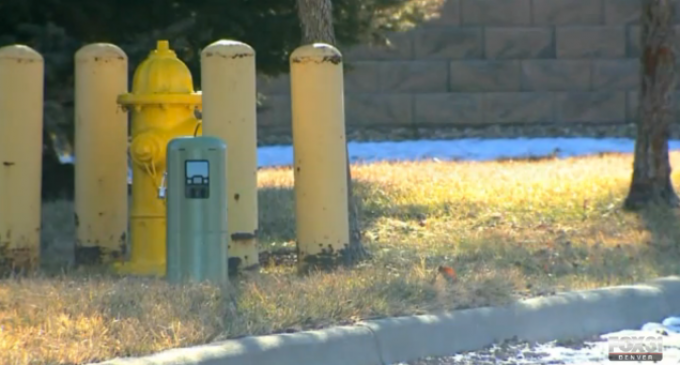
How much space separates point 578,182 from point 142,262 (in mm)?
5230

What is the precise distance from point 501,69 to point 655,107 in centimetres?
761

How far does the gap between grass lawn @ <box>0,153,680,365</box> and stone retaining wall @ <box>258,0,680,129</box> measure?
4277 mm

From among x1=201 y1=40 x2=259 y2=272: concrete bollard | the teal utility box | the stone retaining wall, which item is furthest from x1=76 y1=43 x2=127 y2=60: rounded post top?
the stone retaining wall

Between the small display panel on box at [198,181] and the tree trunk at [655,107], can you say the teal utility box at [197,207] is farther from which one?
the tree trunk at [655,107]

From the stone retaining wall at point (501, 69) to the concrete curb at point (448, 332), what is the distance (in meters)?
9.71

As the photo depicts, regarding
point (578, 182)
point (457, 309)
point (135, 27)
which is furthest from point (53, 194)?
point (457, 309)

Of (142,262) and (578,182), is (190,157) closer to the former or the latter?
(142,262)

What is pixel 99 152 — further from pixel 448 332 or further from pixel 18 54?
pixel 448 332

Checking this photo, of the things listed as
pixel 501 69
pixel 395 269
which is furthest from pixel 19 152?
pixel 501 69

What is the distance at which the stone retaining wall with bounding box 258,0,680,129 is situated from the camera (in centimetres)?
1697

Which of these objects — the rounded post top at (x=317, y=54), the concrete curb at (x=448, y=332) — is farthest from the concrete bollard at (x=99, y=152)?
the concrete curb at (x=448, y=332)

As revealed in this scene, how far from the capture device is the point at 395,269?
7.46 m

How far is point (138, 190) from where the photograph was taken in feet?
24.8

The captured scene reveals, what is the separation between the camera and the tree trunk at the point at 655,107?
944 cm
